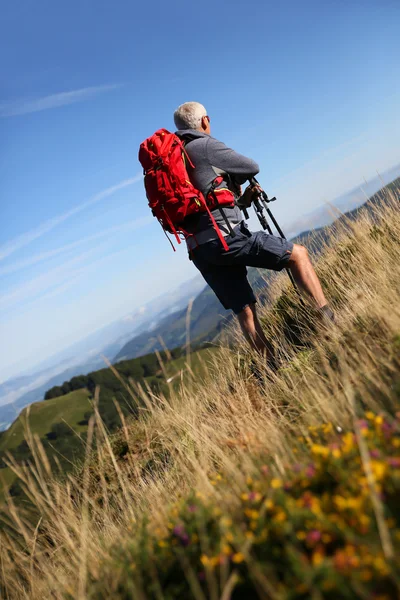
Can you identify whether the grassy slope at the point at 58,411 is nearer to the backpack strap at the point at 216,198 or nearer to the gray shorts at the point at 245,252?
the gray shorts at the point at 245,252

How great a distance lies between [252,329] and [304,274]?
3.03 ft

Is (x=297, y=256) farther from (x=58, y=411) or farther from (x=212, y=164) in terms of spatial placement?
(x=58, y=411)

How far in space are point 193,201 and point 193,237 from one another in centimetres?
41

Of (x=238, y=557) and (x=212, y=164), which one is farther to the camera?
(x=212, y=164)

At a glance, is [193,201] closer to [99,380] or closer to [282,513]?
[282,513]

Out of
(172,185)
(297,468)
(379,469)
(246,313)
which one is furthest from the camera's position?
(246,313)

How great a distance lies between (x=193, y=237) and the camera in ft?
13.2

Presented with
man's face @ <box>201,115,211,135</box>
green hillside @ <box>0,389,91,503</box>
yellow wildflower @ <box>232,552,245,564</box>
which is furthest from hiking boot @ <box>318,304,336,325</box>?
green hillside @ <box>0,389,91,503</box>

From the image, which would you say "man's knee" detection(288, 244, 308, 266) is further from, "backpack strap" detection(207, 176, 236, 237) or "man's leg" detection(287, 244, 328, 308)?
"backpack strap" detection(207, 176, 236, 237)

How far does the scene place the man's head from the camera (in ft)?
13.0

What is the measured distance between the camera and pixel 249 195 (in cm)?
445

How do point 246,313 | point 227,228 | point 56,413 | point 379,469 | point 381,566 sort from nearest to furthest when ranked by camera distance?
point 381,566 → point 379,469 → point 227,228 → point 246,313 → point 56,413

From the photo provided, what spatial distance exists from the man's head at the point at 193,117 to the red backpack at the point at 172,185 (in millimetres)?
259

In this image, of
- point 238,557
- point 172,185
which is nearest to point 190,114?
point 172,185
